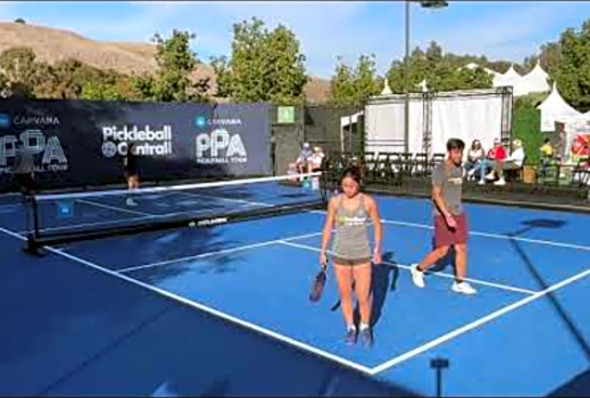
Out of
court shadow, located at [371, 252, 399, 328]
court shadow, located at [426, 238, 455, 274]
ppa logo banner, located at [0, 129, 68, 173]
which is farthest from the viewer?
ppa logo banner, located at [0, 129, 68, 173]

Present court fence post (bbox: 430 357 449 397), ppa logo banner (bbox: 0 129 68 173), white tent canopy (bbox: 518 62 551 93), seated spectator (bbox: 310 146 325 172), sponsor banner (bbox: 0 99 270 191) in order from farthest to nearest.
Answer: white tent canopy (bbox: 518 62 551 93)
seated spectator (bbox: 310 146 325 172)
sponsor banner (bbox: 0 99 270 191)
ppa logo banner (bbox: 0 129 68 173)
court fence post (bbox: 430 357 449 397)

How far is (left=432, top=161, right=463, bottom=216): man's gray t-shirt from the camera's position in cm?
833

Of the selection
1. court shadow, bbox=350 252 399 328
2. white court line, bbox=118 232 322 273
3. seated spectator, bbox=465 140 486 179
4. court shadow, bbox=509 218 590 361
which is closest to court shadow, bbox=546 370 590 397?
court shadow, bbox=509 218 590 361

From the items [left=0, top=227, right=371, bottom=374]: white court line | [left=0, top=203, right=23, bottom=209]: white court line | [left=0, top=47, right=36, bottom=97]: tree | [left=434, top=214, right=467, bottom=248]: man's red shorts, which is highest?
[left=0, top=47, right=36, bottom=97]: tree

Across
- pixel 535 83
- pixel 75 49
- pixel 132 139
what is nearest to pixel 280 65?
pixel 132 139

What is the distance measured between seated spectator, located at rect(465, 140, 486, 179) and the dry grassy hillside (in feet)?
255

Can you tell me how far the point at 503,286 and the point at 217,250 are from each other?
4808 millimetres

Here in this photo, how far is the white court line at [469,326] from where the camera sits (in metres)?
6.12

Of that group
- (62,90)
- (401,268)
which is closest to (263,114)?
(401,268)

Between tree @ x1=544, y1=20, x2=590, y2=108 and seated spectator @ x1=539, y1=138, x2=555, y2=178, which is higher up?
tree @ x1=544, y1=20, x2=590, y2=108

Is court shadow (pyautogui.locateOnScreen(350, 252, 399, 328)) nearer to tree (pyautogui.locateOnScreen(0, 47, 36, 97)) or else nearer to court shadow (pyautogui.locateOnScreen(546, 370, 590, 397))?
court shadow (pyautogui.locateOnScreen(546, 370, 590, 397))

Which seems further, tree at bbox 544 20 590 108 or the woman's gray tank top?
tree at bbox 544 20 590 108

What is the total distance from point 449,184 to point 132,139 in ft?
57.2

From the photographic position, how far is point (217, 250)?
460 inches
